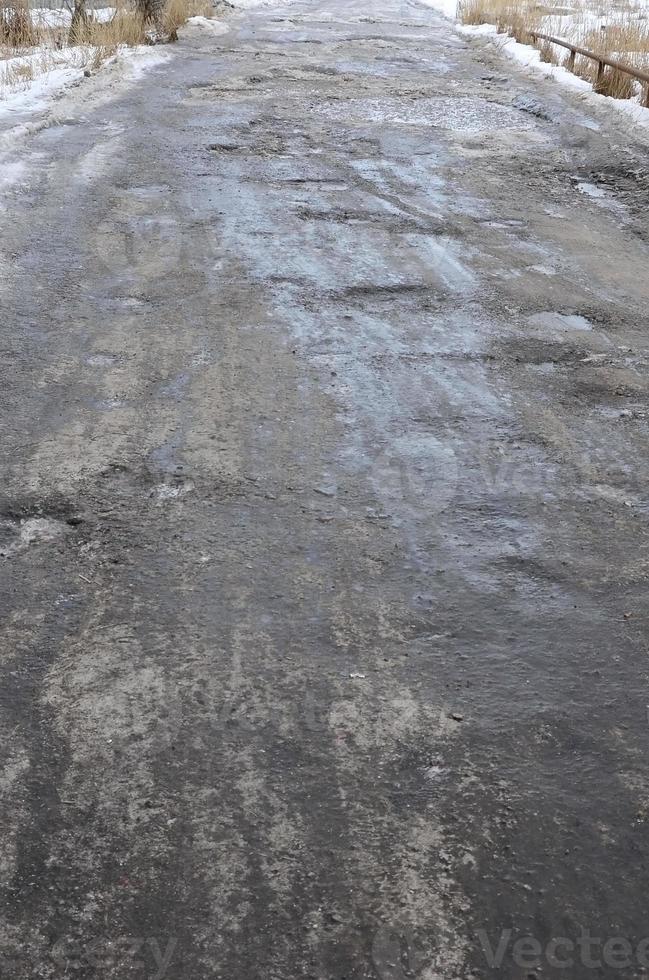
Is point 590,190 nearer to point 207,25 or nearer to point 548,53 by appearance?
point 548,53

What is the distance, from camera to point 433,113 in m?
11.1

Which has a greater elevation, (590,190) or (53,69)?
(53,69)

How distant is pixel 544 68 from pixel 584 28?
5804mm

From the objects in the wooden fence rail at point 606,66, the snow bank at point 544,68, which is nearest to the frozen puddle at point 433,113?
the snow bank at point 544,68

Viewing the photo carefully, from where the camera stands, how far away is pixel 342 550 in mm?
3299

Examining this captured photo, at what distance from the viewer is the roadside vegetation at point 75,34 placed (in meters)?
13.3

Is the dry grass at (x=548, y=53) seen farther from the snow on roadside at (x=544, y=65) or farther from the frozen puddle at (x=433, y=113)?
the frozen puddle at (x=433, y=113)

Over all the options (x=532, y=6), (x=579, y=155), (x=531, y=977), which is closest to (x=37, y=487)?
(x=531, y=977)

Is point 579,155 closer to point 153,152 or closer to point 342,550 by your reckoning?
point 153,152

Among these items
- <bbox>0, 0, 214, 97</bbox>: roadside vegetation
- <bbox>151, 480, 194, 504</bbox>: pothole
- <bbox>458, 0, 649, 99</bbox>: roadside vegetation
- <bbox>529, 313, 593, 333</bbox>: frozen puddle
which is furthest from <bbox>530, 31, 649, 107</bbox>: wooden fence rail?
<bbox>151, 480, 194, 504</bbox>: pothole

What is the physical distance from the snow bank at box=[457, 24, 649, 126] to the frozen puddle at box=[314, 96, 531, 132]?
124 cm

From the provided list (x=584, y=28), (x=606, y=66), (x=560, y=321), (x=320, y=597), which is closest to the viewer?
(x=320, y=597)

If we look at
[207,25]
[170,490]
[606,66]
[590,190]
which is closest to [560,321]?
[170,490]

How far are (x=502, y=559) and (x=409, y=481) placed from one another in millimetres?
578
